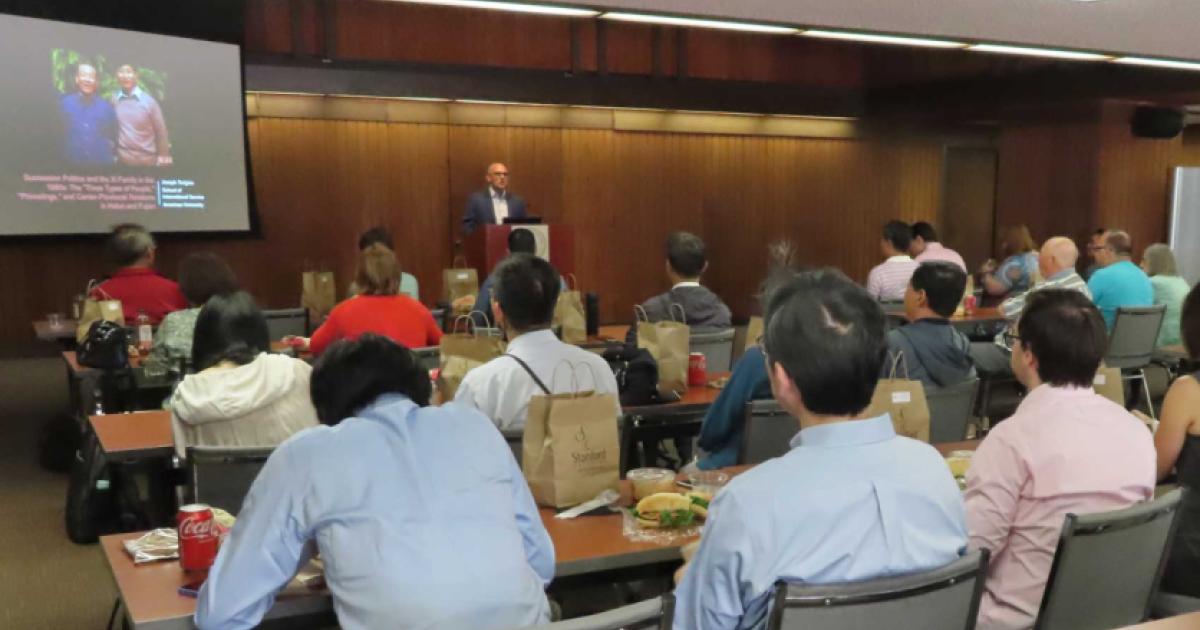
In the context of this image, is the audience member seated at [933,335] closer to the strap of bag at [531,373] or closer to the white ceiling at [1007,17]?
the white ceiling at [1007,17]

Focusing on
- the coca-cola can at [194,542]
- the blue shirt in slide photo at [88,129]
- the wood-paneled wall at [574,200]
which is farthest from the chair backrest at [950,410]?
the wood-paneled wall at [574,200]

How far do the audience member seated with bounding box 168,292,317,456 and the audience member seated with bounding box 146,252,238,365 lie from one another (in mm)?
867

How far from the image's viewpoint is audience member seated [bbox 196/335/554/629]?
1.86m

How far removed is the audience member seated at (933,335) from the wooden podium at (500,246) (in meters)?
4.55

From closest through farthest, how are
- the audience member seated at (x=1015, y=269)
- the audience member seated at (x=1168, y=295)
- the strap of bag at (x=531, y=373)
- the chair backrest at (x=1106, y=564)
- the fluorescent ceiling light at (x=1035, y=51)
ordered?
the chair backrest at (x=1106, y=564) < the strap of bag at (x=531, y=373) < the fluorescent ceiling light at (x=1035, y=51) < the audience member seated at (x=1168, y=295) < the audience member seated at (x=1015, y=269)

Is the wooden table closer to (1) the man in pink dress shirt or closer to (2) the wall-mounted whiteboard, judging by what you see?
(1) the man in pink dress shirt

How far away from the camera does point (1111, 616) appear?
224cm

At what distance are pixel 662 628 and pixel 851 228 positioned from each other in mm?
12024

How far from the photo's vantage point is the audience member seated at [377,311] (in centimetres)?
459

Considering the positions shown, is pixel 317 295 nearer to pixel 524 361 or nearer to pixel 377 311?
pixel 377 311

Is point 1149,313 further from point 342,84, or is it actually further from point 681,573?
point 342,84

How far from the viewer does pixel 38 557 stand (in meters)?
4.46

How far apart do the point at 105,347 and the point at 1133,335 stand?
596cm

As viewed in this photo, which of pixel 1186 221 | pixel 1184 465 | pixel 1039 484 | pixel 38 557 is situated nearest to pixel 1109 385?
pixel 1184 465
